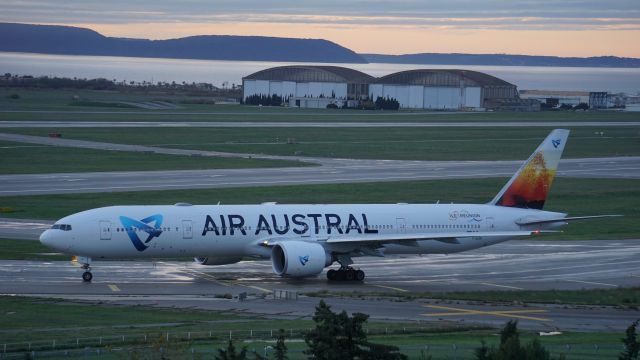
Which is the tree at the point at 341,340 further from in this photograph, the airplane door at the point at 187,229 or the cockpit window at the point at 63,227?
the cockpit window at the point at 63,227

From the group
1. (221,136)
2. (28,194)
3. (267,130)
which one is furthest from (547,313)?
(267,130)

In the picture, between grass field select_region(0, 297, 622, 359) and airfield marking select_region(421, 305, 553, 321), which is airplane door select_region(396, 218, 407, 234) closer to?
airfield marking select_region(421, 305, 553, 321)

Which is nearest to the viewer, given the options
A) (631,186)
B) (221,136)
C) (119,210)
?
(119,210)

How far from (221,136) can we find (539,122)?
59.4 meters

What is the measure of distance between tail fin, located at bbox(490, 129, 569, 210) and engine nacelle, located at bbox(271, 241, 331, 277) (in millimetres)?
11620

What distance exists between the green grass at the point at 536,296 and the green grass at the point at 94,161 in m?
51.2

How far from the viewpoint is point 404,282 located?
50.7 meters

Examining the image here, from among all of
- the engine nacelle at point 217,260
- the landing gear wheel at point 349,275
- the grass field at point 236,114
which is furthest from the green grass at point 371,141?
the landing gear wheel at point 349,275

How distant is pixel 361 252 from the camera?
5109cm

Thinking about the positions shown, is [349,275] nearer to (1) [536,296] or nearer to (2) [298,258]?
(2) [298,258]

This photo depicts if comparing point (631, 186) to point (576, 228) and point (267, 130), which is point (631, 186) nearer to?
point (576, 228)

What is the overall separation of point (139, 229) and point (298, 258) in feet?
23.1

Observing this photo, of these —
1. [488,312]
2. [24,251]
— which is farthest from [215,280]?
[488,312]

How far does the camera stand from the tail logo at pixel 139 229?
48.3 m
